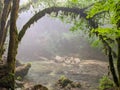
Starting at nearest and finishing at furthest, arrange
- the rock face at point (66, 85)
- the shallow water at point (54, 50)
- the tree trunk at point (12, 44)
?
the tree trunk at point (12, 44), the rock face at point (66, 85), the shallow water at point (54, 50)

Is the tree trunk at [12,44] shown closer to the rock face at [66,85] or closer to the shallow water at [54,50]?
the rock face at [66,85]

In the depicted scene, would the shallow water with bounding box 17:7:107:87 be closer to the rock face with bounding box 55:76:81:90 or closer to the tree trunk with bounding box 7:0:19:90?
the rock face with bounding box 55:76:81:90

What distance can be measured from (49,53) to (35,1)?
84.7ft

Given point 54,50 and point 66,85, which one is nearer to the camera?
point 66,85

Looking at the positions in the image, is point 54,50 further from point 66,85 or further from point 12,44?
point 12,44

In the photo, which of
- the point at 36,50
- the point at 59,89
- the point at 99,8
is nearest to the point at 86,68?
the point at 59,89

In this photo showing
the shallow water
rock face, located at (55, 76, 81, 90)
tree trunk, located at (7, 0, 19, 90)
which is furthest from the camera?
the shallow water

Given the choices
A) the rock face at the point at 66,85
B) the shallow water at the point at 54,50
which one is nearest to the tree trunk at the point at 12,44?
the rock face at the point at 66,85

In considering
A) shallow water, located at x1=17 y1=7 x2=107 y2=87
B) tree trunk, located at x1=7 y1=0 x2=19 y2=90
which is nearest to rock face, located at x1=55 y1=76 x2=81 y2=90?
shallow water, located at x1=17 y1=7 x2=107 y2=87

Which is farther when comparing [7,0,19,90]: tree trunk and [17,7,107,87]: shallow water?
[17,7,107,87]: shallow water

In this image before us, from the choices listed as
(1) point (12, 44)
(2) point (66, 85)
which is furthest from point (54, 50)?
(1) point (12, 44)

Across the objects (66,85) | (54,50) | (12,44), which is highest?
(12,44)

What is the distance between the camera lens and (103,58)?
42.7m

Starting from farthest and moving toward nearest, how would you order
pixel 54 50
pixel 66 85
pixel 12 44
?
pixel 54 50 < pixel 66 85 < pixel 12 44
